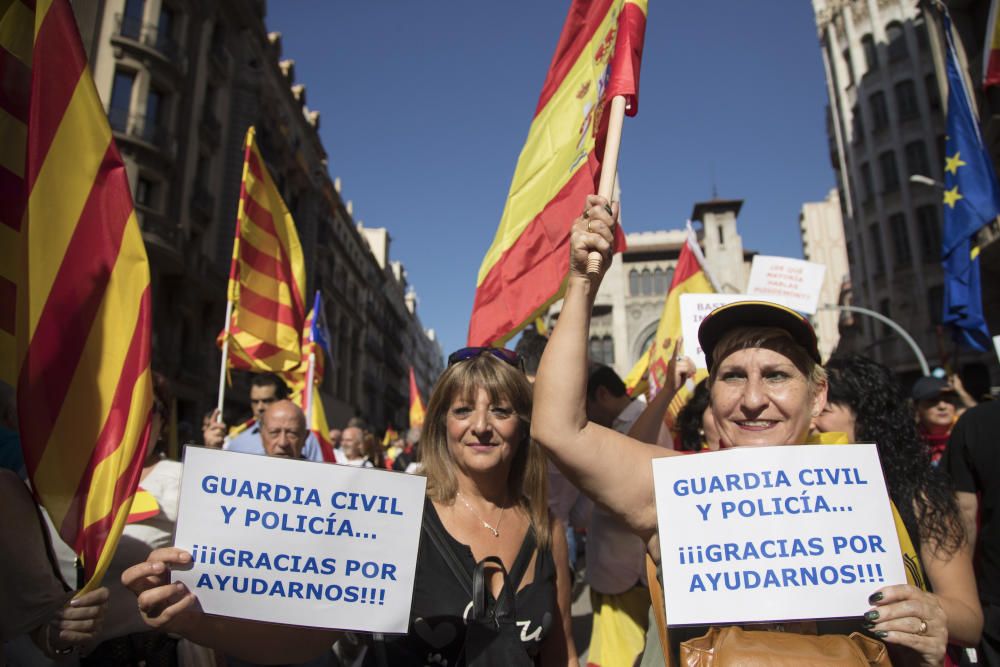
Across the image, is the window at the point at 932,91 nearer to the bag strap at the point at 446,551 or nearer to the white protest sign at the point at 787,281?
the white protest sign at the point at 787,281

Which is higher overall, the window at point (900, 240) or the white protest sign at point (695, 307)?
the window at point (900, 240)

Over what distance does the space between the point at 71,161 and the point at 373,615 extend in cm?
172

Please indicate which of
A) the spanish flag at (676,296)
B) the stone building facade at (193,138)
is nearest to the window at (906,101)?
the stone building facade at (193,138)

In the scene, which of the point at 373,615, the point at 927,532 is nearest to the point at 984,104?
the point at 927,532

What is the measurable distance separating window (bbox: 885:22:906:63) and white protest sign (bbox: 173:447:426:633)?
35.2 metres

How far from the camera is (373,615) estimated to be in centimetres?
168

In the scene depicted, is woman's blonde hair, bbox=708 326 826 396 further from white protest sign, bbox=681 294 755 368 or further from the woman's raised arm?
white protest sign, bbox=681 294 755 368

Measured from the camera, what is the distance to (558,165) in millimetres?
2947

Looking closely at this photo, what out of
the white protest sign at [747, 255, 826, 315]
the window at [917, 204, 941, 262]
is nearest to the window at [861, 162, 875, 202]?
the window at [917, 204, 941, 262]

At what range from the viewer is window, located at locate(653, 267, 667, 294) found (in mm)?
49000

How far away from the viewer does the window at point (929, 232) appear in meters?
26.5

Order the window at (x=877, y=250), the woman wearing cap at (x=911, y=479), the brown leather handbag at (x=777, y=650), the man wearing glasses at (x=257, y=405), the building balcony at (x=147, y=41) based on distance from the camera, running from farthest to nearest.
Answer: the window at (x=877, y=250), the building balcony at (x=147, y=41), the man wearing glasses at (x=257, y=405), the woman wearing cap at (x=911, y=479), the brown leather handbag at (x=777, y=650)

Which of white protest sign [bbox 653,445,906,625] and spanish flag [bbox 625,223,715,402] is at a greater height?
spanish flag [bbox 625,223,715,402]

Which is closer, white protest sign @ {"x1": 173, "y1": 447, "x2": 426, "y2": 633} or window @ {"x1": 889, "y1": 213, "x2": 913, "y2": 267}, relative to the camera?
white protest sign @ {"x1": 173, "y1": 447, "x2": 426, "y2": 633}
